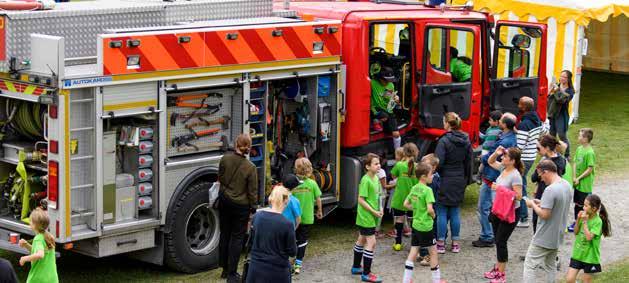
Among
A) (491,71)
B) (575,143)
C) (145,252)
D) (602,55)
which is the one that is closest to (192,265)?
(145,252)

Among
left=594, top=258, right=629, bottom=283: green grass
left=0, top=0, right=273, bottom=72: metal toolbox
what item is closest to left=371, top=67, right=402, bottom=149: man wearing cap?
left=0, top=0, right=273, bottom=72: metal toolbox

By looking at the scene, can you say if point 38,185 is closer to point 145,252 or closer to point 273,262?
point 145,252

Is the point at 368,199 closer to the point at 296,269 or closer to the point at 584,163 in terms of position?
the point at 296,269

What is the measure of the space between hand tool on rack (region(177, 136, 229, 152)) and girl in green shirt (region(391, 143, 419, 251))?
1.90m

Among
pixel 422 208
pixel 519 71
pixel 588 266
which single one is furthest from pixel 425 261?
pixel 519 71

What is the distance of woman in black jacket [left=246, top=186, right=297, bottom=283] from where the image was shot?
354 inches

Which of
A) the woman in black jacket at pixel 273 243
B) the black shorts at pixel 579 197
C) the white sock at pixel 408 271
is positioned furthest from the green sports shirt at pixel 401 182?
the woman in black jacket at pixel 273 243

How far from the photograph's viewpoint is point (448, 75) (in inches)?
546

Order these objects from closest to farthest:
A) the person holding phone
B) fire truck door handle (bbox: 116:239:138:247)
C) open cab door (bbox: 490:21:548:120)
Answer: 1. fire truck door handle (bbox: 116:239:138:247)
2. open cab door (bbox: 490:21:548:120)
3. the person holding phone

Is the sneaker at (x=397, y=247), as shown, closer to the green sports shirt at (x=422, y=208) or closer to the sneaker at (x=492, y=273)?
the sneaker at (x=492, y=273)

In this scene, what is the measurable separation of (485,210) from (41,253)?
18.3 ft

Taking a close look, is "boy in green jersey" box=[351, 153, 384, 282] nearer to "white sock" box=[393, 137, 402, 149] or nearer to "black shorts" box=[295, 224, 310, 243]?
"black shorts" box=[295, 224, 310, 243]

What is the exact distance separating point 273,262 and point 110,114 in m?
2.43

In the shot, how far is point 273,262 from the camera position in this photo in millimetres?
9078
